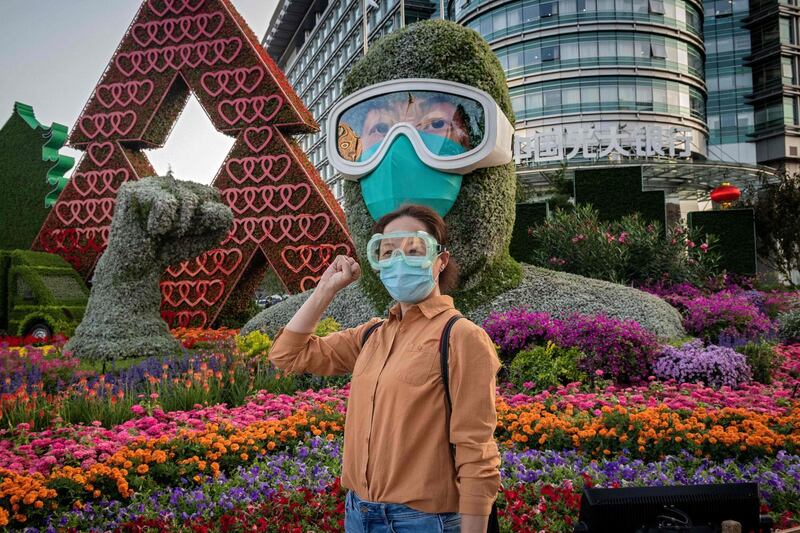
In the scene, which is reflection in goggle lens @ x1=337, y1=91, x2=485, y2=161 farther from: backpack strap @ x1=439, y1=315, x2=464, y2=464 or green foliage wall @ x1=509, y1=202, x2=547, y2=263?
backpack strap @ x1=439, y1=315, x2=464, y2=464

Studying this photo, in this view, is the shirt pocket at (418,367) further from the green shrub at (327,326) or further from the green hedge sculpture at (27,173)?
the green hedge sculpture at (27,173)

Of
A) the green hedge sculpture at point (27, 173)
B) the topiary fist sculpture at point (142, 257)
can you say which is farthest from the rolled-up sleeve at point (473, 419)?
the green hedge sculpture at point (27, 173)

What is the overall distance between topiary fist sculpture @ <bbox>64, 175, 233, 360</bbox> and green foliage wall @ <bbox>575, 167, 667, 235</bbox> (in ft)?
27.2

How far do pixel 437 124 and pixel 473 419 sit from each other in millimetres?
6565

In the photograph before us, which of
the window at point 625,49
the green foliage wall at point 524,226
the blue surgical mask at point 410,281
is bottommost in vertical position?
the blue surgical mask at point 410,281

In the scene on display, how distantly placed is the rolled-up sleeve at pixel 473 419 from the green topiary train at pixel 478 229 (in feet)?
20.2

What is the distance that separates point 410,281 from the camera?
2.09 m

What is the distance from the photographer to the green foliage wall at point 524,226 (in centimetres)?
1293

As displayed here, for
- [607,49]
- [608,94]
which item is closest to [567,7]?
[607,49]

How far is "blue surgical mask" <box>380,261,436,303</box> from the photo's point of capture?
2084 millimetres

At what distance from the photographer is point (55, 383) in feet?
22.4

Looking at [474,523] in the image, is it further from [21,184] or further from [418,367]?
[21,184]

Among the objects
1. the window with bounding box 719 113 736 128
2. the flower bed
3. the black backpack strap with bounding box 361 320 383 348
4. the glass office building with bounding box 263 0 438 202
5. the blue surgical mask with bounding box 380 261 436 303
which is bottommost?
the flower bed

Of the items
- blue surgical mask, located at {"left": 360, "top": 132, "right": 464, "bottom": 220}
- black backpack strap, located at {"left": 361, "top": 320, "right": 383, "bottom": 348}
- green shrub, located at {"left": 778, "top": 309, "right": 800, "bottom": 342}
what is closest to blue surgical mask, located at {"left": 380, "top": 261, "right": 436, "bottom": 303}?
black backpack strap, located at {"left": 361, "top": 320, "right": 383, "bottom": 348}
